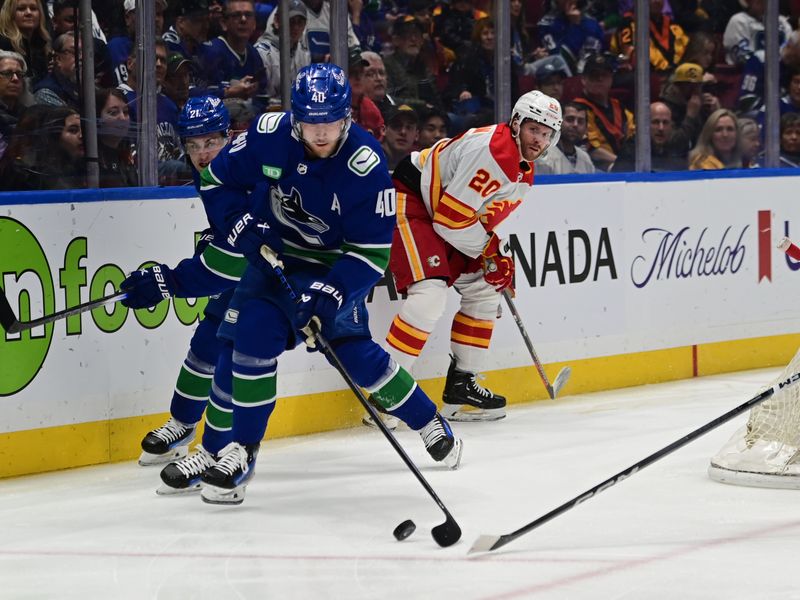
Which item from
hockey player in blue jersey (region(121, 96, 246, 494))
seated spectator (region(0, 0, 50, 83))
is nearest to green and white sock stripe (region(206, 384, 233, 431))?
hockey player in blue jersey (region(121, 96, 246, 494))

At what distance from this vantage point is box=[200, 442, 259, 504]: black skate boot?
11.0ft

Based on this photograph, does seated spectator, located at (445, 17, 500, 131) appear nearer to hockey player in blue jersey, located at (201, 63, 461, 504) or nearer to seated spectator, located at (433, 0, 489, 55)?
seated spectator, located at (433, 0, 489, 55)

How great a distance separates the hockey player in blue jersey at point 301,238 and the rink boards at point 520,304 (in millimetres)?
630

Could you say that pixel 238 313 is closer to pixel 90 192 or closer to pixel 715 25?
pixel 90 192

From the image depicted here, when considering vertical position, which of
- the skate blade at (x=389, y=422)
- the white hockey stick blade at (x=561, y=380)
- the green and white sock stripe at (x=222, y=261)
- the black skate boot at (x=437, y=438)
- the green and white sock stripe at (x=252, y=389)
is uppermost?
the green and white sock stripe at (x=222, y=261)

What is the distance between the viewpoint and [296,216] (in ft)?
11.4

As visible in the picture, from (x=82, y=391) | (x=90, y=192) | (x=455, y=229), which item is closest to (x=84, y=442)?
(x=82, y=391)

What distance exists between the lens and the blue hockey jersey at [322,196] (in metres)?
3.34

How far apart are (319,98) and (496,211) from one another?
4.97 ft

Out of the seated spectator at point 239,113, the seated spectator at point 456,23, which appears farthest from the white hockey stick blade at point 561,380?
the seated spectator at point 239,113

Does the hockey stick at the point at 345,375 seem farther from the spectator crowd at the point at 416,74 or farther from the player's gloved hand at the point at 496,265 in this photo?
the player's gloved hand at the point at 496,265

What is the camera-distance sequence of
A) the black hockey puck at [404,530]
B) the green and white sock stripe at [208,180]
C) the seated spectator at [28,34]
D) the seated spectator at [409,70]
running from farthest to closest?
the seated spectator at [409,70], the seated spectator at [28,34], the green and white sock stripe at [208,180], the black hockey puck at [404,530]

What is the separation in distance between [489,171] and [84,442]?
1607 mm

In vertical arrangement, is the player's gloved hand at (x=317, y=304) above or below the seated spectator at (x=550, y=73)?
below
